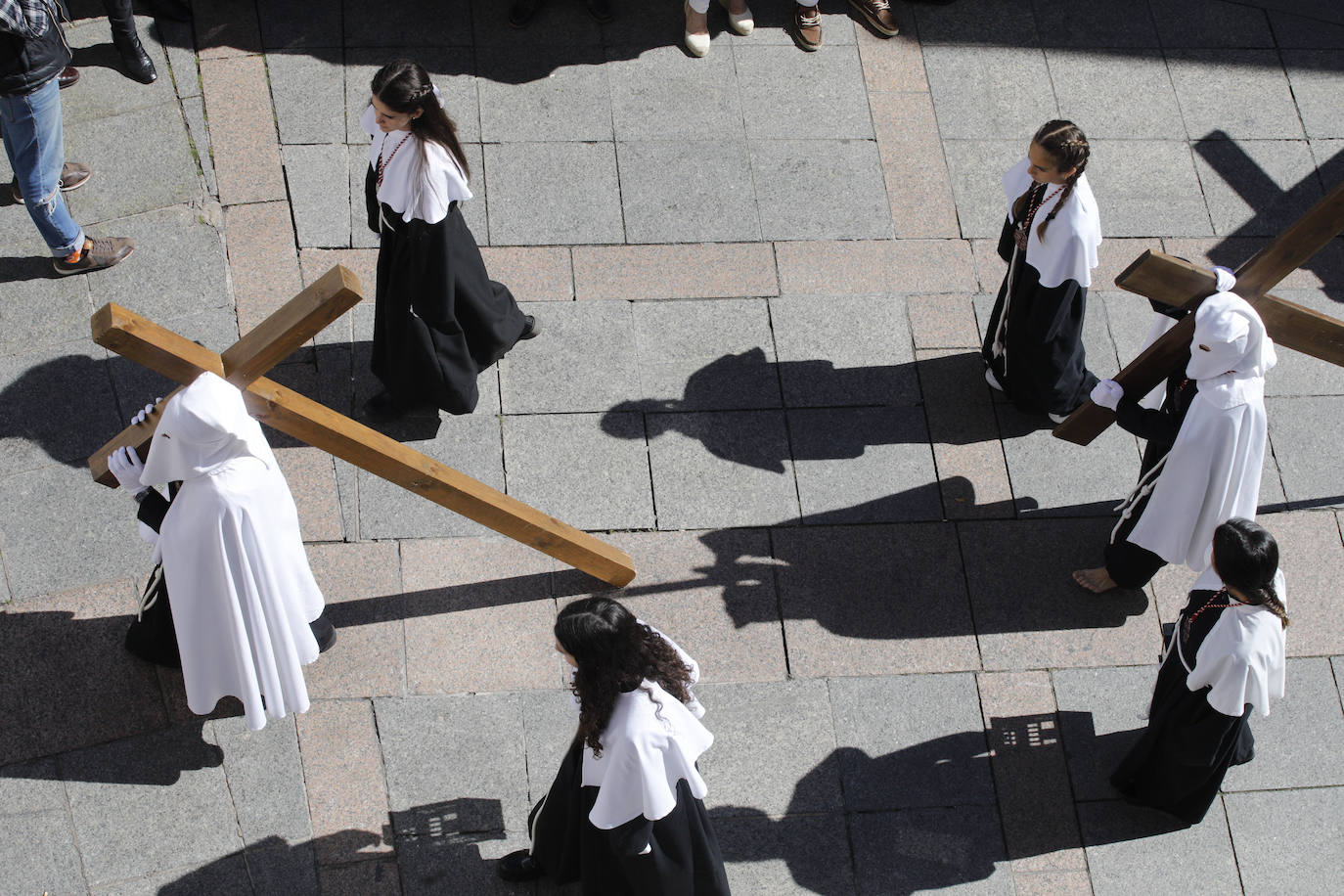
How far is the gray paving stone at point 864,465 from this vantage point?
579cm

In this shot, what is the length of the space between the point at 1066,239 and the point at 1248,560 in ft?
5.97

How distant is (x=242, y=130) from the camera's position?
6.62m

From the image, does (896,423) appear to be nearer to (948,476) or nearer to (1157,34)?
(948,476)

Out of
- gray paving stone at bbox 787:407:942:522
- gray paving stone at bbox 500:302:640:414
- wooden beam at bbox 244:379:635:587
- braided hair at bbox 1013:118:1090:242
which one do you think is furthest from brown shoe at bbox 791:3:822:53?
wooden beam at bbox 244:379:635:587

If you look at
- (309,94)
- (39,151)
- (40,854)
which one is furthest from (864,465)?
(39,151)

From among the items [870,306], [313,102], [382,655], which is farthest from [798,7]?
[382,655]

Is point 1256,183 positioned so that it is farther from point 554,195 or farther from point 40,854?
point 40,854

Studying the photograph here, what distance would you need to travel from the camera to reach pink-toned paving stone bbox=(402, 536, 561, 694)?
517 centimetres

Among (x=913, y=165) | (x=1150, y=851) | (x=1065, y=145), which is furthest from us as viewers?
(x=913, y=165)

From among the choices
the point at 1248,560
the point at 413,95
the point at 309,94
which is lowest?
the point at 309,94

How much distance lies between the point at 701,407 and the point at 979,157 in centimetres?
241

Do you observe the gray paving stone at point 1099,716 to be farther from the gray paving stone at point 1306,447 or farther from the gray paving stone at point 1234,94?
the gray paving stone at point 1234,94

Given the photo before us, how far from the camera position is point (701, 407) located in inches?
236

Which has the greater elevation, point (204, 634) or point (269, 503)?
point (269, 503)
